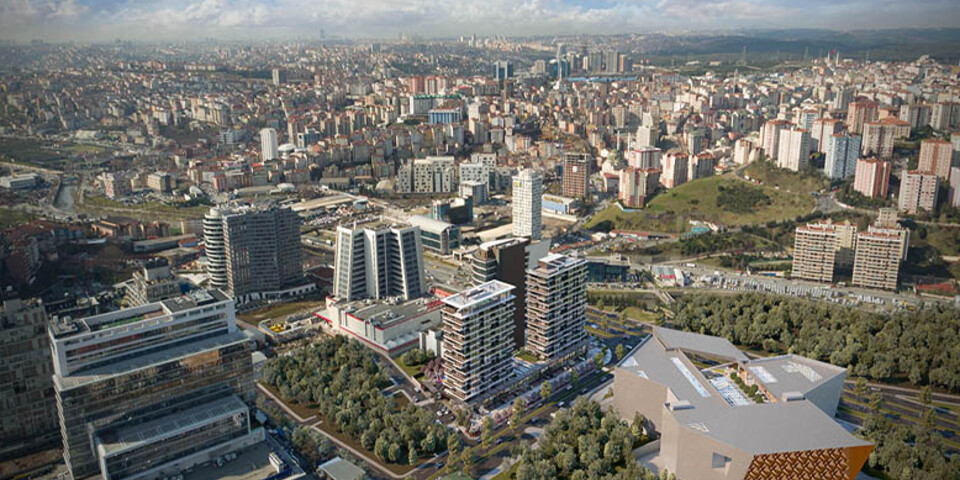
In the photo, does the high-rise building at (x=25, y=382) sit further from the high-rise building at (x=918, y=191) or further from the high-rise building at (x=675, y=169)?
the high-rise building at (x=918, y=191)

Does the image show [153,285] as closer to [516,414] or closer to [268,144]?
[516,414]

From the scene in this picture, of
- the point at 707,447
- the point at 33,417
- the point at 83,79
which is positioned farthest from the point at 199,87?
the point at 707,447

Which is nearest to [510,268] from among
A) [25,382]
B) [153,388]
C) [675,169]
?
[153,388]

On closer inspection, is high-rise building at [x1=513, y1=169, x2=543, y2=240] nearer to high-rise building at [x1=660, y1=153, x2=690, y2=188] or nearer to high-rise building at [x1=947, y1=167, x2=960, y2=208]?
high-rise building at [x1=660, y1=153, x2=690, y2=188]

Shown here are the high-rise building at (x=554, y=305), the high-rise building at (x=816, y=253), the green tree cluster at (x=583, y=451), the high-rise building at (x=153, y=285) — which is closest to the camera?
the green tree cluster at (x=583, y=451)

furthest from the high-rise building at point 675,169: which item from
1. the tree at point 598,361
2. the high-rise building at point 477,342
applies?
the high-rise building at point 477,342

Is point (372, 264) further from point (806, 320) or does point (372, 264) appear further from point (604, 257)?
point (806, 320)
